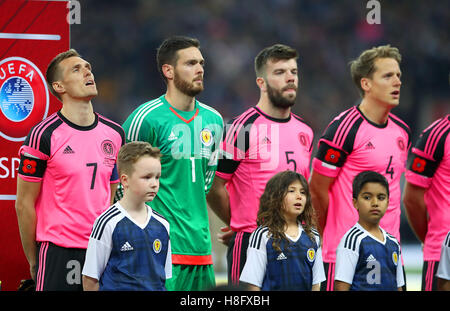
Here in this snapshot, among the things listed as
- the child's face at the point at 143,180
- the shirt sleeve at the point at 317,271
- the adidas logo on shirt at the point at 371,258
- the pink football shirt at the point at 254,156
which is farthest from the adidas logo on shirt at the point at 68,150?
the adidas logo on shirt at the point at 371,258

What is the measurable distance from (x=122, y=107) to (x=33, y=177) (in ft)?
28.8

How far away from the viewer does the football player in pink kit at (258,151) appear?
6125mm

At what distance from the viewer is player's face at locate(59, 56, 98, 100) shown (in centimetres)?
563

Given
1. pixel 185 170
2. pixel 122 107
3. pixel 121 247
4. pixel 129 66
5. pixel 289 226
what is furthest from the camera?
pixel 129 66

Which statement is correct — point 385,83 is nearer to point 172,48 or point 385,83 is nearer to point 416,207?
point 416,207

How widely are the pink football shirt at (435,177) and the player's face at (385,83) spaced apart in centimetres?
46

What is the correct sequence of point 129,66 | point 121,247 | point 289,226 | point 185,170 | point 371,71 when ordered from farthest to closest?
point 129,66, point 371,71, point 185,170, point 289,226, point 121,247

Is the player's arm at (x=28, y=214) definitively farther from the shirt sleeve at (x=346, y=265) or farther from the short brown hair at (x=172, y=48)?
the shirt sleeve at (x=346, y=265)

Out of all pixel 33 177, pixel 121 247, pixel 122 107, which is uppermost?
pixel 122 107

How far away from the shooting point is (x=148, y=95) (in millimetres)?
14578

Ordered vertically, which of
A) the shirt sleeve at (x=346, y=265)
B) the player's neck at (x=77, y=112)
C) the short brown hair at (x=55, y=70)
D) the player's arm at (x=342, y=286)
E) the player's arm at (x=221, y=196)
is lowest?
the player's arm at (x=342, y=286)

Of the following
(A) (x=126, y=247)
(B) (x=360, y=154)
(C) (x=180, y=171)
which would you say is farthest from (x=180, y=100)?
(A) (x=126, y=247)
